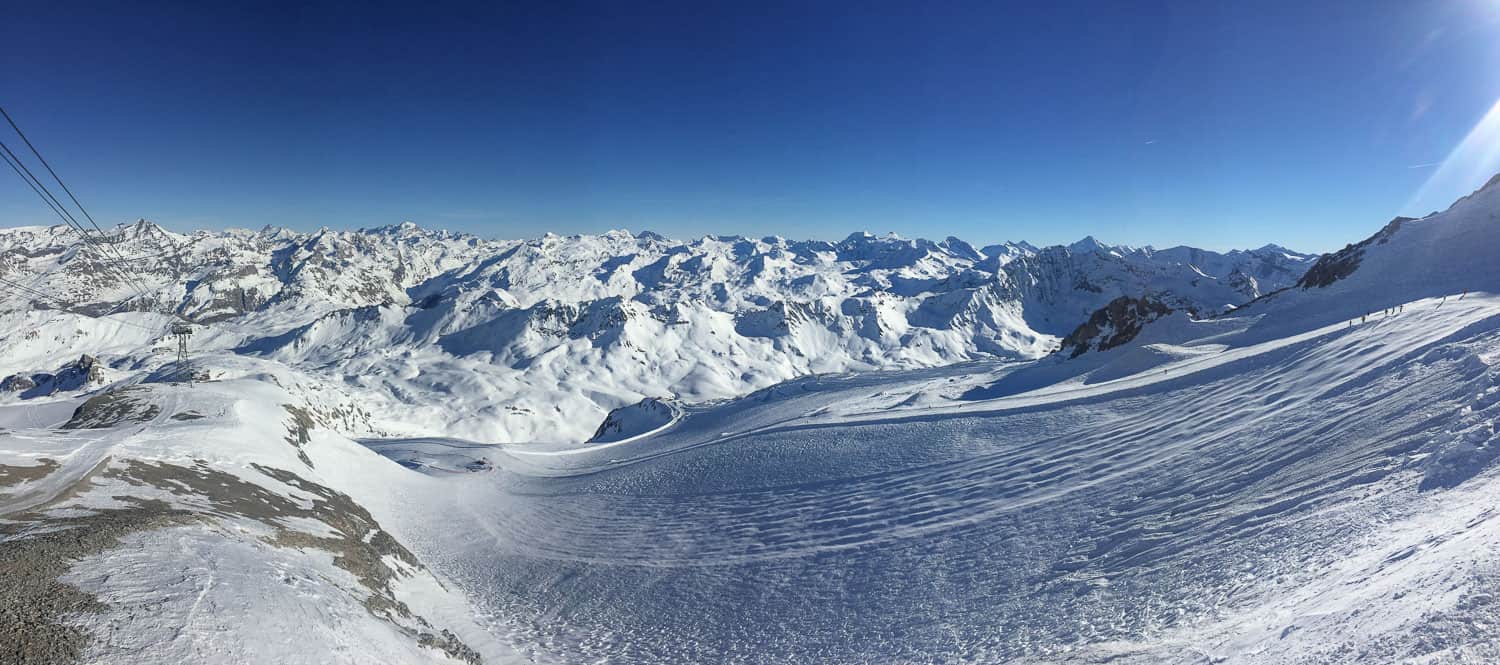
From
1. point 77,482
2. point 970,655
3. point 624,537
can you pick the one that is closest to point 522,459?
point 624,537

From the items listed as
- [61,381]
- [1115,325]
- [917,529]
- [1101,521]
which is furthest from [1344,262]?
[61,381]

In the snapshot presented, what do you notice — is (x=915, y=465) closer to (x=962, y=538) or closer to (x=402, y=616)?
(x=962, y=538)

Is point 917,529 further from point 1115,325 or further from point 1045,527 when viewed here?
point 1115,325

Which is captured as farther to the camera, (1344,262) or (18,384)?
(18,384)

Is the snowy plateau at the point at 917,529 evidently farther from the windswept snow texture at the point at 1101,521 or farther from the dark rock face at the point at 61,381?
the dark rock face at the point at 61,381

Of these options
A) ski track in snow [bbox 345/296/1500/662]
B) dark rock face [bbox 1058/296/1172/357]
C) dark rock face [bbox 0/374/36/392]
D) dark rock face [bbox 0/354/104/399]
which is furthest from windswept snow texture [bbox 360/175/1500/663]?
dark rock face [bbox 0/374/36/392]

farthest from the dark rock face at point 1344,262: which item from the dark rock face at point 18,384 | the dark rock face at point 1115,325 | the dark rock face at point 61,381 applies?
the dark rock face at point 18,384
